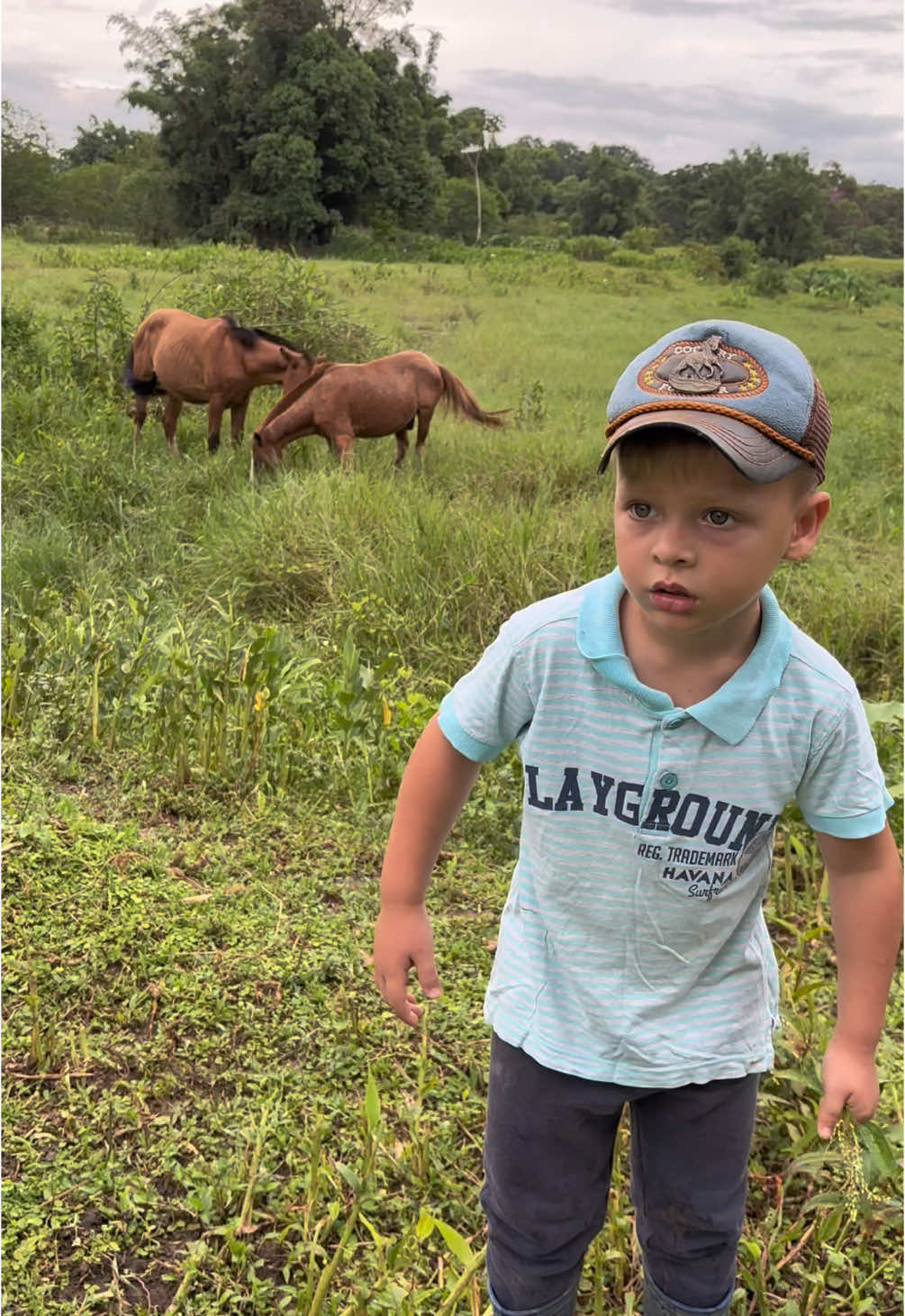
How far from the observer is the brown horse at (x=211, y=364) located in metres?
6.01

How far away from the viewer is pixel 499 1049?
1.33 metres

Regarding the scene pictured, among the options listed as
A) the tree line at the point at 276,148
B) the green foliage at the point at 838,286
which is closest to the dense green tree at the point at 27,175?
the tree line at the point at 276,148

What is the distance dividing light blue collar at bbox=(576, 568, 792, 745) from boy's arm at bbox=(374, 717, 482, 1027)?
209 millimetres

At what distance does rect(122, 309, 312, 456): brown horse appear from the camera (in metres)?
6.01

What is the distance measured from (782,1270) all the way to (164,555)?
12.0 ft

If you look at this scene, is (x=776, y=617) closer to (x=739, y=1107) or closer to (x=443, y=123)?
(x=739, y=1107)

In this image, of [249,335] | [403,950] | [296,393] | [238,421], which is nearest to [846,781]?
[403,950]

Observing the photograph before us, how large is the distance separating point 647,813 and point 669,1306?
0.65 m

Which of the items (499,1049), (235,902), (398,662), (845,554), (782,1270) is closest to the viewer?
(499,1049)

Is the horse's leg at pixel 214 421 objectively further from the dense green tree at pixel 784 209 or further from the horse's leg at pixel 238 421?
the dense green tree at pixel 784 209

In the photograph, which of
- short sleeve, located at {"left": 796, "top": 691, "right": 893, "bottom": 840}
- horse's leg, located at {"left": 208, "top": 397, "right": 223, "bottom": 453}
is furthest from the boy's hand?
horse's leg, located at {"left": 208, "top": 397, "right": 223, "bottom": 453}

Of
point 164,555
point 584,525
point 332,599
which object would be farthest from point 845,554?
point 164,555

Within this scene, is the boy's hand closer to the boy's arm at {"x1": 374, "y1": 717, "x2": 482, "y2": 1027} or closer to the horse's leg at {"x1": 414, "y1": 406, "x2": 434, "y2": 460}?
the boy's arm at {"x1": 374, "y1": 717, "x2": 482, "y2": 1027}

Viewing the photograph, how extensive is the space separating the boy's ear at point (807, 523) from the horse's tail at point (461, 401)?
16.4 feet
